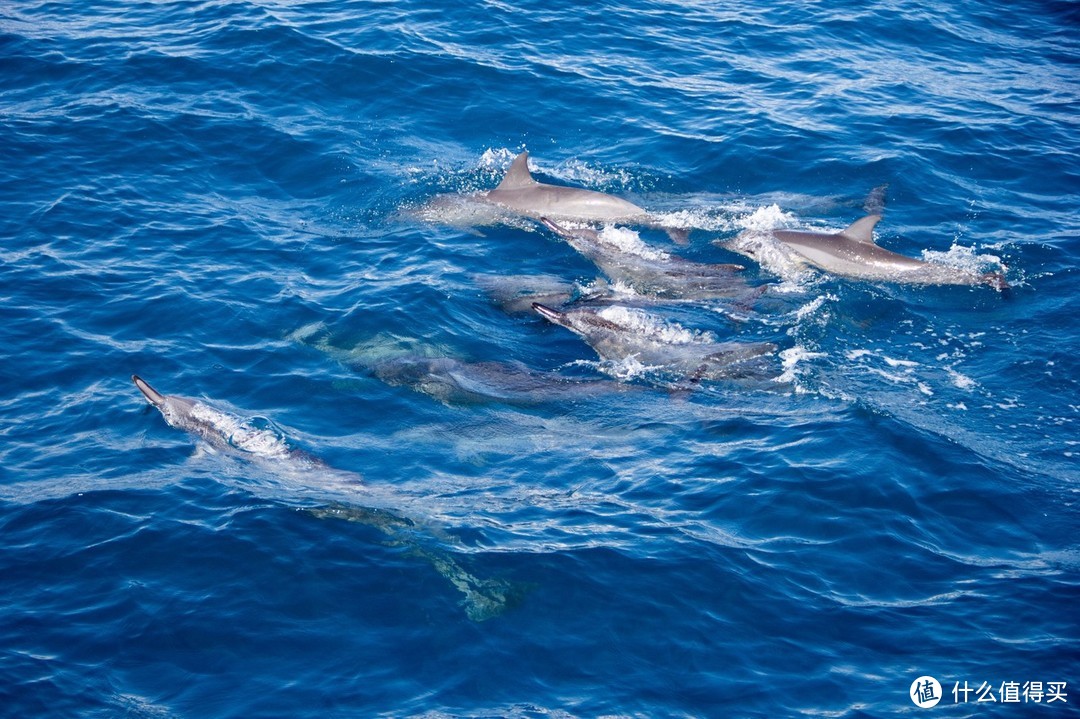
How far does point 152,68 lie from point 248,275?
31.7 feet

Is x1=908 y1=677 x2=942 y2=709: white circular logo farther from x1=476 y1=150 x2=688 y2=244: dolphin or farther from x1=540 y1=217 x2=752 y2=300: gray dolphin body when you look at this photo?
x1=476 y1=150 x2=688 y2=244: dolphin

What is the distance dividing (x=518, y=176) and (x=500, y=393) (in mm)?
6897

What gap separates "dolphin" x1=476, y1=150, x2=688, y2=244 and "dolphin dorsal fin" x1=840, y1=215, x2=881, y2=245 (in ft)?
12.0

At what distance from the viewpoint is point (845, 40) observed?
94.1 ft

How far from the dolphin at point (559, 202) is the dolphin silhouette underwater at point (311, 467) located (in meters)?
8.10

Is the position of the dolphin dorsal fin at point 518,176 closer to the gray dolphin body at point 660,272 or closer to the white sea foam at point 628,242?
the gray dolphin body at point 660,272

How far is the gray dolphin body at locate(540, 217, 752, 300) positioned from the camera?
17.4 meters

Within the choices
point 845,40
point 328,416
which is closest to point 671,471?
point 328,416

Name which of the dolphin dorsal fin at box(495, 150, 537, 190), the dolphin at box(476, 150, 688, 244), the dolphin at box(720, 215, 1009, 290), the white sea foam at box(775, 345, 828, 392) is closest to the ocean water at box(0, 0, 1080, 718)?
the white sea foam at box(775, 345, 828, 392)

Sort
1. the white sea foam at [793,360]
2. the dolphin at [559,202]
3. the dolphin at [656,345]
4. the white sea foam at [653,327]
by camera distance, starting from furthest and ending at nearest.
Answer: the dolphin at [559,202] → the white sea foam at [653,327] → the dolphin at [656,345] → the white sea foam at [793,360]

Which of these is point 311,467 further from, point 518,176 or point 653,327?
point 518,176

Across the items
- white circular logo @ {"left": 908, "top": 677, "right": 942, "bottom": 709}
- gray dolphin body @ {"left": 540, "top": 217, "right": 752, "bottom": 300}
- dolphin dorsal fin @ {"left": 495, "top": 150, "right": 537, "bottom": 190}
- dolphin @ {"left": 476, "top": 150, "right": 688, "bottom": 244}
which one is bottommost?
white circular logo @ {"left": 908, "top": 677, "right": 942, "bottom": 709}

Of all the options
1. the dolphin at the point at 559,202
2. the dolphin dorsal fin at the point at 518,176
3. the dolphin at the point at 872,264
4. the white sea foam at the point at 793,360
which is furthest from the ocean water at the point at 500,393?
the dolphin dorsal fin at the point at 518,176

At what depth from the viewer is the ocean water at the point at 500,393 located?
407 inches
